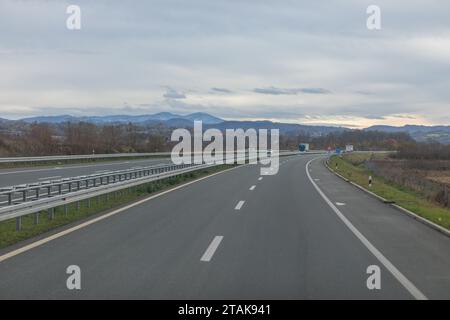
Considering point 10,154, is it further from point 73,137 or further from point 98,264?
point 98,264

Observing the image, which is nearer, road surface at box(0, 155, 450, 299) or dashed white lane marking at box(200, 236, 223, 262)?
road surface at box(0, 155, 450, 299)

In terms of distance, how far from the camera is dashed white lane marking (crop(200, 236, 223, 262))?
29.7 feet

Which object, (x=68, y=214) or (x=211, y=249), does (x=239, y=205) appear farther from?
(x=211, y=249)

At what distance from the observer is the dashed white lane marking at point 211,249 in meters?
9.04

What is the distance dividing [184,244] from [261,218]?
4426mm

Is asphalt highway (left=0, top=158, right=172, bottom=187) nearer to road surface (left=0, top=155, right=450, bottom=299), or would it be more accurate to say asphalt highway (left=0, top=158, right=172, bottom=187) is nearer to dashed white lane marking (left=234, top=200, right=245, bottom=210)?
dashed white lane marking (left=234, top=200, right=245, bottom=210)

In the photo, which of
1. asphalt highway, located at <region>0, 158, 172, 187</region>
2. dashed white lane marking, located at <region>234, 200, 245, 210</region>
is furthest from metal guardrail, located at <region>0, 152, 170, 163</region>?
dashed white lane marking, located at <region>234, 200, 245, 210</region>

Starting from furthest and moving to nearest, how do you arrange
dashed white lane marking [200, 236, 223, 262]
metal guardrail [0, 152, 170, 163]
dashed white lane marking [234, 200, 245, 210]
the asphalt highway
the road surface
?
metal guardrail [0, 152, 170, 163]
the asphalt highway
dashed white lane marking [234, 200, 245, 210]
dashed white lane marking [200, 236, 223, 262]
the road surface

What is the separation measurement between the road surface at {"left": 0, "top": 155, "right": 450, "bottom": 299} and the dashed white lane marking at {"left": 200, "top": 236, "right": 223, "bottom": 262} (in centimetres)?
2

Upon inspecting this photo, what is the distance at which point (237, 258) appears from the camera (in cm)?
907

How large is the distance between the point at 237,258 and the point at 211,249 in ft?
3.01

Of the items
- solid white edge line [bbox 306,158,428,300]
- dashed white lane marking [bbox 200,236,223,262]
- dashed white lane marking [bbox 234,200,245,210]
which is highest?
dashed white lane marking [bbox 200,236,223,262]
